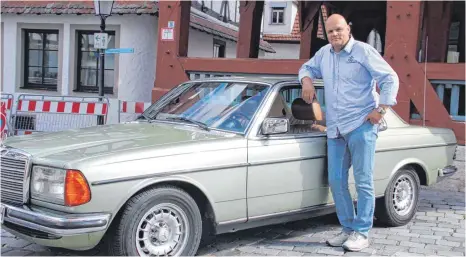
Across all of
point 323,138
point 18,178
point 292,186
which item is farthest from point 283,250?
point 18,178

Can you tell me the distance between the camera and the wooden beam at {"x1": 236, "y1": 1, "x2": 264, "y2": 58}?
1242 centimetres

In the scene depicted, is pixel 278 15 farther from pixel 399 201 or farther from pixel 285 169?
pixel 285 169

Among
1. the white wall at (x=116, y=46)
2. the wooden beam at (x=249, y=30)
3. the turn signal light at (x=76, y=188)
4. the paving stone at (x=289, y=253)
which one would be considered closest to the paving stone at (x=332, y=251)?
the paving stone at (x=289, y=253)

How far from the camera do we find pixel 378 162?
5.31m

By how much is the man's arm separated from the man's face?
0.95ft

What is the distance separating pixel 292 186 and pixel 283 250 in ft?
1.86

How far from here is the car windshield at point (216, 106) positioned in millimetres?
4668

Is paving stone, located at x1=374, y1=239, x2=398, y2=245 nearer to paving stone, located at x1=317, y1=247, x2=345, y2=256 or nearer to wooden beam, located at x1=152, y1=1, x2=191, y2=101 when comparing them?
paving stone, located at x1=317, y1=247, x2=345, y2=256

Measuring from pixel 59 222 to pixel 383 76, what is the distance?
9.28ft

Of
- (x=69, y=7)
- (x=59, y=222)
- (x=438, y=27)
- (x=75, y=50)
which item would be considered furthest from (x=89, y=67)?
(x=59, y=222)

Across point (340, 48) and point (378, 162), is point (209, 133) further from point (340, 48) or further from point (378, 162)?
point (378, 162)

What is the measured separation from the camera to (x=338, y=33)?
4711mm

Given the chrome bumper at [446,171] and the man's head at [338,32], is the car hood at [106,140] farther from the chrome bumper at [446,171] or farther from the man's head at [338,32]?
the chrome bumper at [446,171]

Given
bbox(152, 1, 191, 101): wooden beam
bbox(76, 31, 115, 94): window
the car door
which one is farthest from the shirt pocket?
bbox(76, 31, 115, 94): window
